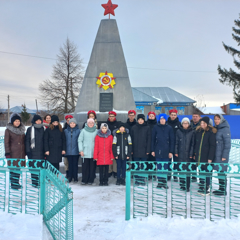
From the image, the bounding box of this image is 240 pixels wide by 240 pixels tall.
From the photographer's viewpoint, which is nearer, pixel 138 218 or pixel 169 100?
pixel 138 218

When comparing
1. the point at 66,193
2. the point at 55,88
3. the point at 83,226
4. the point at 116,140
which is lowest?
the point at 83,226

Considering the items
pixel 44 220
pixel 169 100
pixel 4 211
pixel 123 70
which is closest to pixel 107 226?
pixel 44 220

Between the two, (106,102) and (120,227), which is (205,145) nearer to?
(120,227)

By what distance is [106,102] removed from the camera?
19.8ft

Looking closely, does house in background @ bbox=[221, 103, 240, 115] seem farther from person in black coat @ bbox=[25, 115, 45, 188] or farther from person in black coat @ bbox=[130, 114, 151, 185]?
person in black coat @ bbox=[25, 115, 45, 188]

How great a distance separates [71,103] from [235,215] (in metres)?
15.1

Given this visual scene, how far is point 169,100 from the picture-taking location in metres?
21.8

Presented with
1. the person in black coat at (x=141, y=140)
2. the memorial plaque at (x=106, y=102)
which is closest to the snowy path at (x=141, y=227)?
the person in black coat at (x=141, y=140)

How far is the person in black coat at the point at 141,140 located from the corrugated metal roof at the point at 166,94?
690 inches

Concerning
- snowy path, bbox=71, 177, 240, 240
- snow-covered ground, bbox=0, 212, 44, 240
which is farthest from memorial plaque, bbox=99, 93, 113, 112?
snow-covered ground, bbox=0, 212, 44, 240

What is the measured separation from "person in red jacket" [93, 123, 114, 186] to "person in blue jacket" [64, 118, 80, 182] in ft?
1.63

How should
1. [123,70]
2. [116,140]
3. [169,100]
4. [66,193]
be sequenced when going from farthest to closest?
[169,100] < [123,70] < [116,140] < [66,193]

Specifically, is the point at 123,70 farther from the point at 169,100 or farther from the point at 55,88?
the point at 169,100

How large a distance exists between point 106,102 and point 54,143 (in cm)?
196
